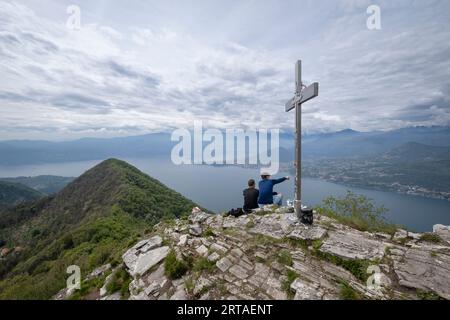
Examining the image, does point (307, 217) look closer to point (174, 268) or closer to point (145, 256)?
point (174, 268)

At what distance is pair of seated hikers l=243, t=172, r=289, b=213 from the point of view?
8.27 meters

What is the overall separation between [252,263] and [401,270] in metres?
3.13

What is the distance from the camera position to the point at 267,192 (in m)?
8.30

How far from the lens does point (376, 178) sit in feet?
483

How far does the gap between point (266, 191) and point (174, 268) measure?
15.4 ft

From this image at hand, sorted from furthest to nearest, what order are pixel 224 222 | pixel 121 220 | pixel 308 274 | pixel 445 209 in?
pixel 445 209
pixel 121 220
pixel 224 222
pixel 308 274

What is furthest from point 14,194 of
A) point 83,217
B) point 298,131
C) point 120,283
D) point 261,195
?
point 298,131

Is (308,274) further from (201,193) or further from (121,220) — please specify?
(201,193)

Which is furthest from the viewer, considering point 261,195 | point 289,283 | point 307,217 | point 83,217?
point 83,217
